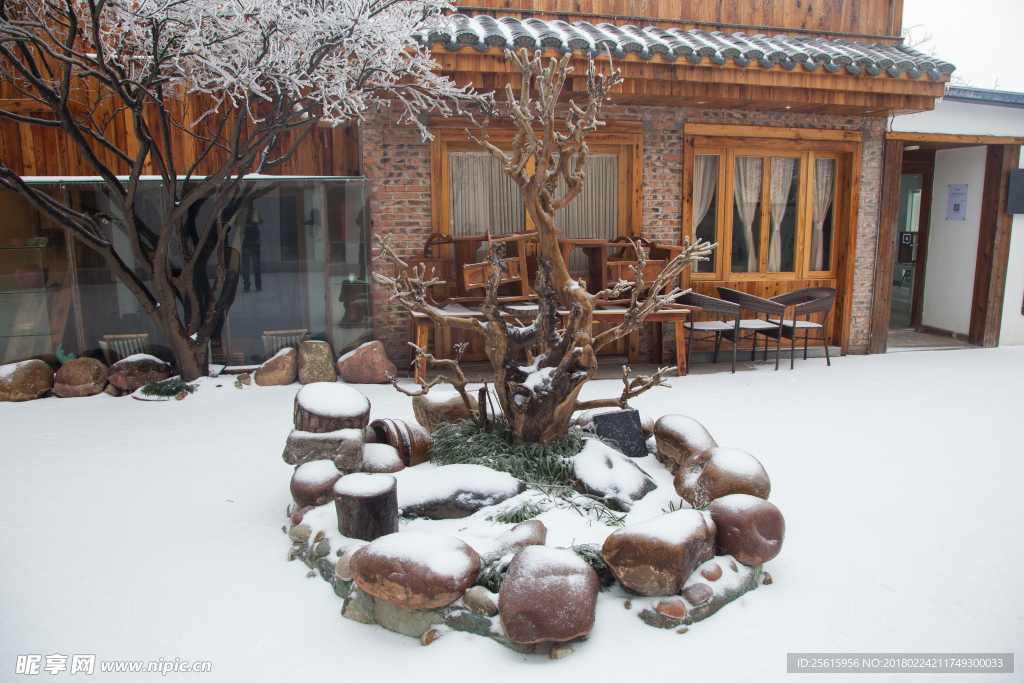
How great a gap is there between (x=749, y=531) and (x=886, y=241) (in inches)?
254

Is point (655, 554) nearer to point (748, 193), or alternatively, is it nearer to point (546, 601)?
point (546, 601)

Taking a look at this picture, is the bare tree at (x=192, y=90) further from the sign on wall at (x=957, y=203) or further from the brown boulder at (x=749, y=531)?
the sign on wall at (x=957, y=203)

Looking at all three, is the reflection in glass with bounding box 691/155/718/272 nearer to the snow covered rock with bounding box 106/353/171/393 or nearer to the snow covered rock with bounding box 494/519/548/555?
the snow covered rock with bounding box 494/519/548/555

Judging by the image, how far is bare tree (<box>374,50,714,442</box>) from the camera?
3787 mm

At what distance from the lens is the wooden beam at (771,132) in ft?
24.9

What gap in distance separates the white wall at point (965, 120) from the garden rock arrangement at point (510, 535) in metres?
6.23

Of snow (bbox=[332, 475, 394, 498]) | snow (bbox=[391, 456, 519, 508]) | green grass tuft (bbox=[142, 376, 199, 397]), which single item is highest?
snow (bbox=[332, 475, 394, 498])

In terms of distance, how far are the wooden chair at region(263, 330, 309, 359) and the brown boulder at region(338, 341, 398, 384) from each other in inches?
26.2

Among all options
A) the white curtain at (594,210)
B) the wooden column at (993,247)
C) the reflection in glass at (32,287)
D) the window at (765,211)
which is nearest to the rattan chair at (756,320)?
the window at (765,211)

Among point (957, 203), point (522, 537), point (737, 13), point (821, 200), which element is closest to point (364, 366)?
point (522, 537)

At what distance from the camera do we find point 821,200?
8.20m

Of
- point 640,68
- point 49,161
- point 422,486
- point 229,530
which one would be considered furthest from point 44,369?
point 640,68

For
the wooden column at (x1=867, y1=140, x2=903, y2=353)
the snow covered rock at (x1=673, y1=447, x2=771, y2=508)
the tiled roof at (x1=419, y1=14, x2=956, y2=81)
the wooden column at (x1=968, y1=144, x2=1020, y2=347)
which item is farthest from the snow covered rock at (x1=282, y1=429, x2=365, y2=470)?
the wooden column at (x1=968, y1=144, x2=1020, y2=347)

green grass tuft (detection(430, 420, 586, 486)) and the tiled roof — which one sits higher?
the tiled roof
